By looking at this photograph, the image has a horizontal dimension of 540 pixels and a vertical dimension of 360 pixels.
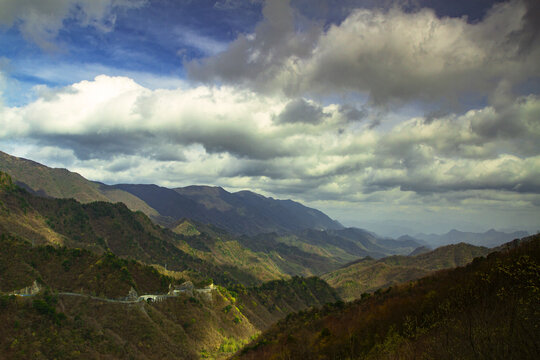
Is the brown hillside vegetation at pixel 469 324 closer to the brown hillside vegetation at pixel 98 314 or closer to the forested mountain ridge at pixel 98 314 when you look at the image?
the brown hillside vegetation at pixel 98 314

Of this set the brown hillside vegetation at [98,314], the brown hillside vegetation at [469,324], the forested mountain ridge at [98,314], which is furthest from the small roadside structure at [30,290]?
the brown hillside vegetation at [469,324]

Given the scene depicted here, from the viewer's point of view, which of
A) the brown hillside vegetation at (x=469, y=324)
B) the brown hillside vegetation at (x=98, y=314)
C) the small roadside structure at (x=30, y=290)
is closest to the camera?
the brown hillside vegetation at (x=469, y=324)

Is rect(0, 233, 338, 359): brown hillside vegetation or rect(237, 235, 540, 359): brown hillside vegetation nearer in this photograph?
rect(237, 235, 540, 359): brown hillside vegetation

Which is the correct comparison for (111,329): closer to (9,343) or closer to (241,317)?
(9,343)

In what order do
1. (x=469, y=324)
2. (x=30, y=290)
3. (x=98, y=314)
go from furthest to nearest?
1. (x=98, y=314)
2. (x=30, y=290)
3. (x=469, y=324)

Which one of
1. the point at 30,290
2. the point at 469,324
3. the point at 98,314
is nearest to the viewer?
the point at 469,324

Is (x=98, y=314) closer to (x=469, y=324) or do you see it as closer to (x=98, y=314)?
(x=98, y=314)

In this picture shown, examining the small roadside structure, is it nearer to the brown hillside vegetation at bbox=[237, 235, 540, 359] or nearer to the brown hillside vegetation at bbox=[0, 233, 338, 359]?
the brown hillside vegetation at bbox=[0, 233, 338, 359]

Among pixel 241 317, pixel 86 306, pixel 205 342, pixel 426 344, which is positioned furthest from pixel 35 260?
pixel 426 344

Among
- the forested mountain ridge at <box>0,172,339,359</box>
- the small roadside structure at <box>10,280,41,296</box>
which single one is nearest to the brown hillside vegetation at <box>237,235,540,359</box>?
the forested mountain ridge at <box>0,172,339,359</box>

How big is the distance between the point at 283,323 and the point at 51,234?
163 metres

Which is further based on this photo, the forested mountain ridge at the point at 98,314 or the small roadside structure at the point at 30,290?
the small roadside structure at the point at 30,290

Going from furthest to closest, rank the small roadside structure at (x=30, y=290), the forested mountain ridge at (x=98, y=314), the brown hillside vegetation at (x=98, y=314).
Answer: the small roadside structure at (x=30, y=290)
the forested mountain ridge at (x=98, y=314)
the brown hillside vegetation at (x=98, y=314)

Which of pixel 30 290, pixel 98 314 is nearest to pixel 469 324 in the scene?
pixel 98 314
